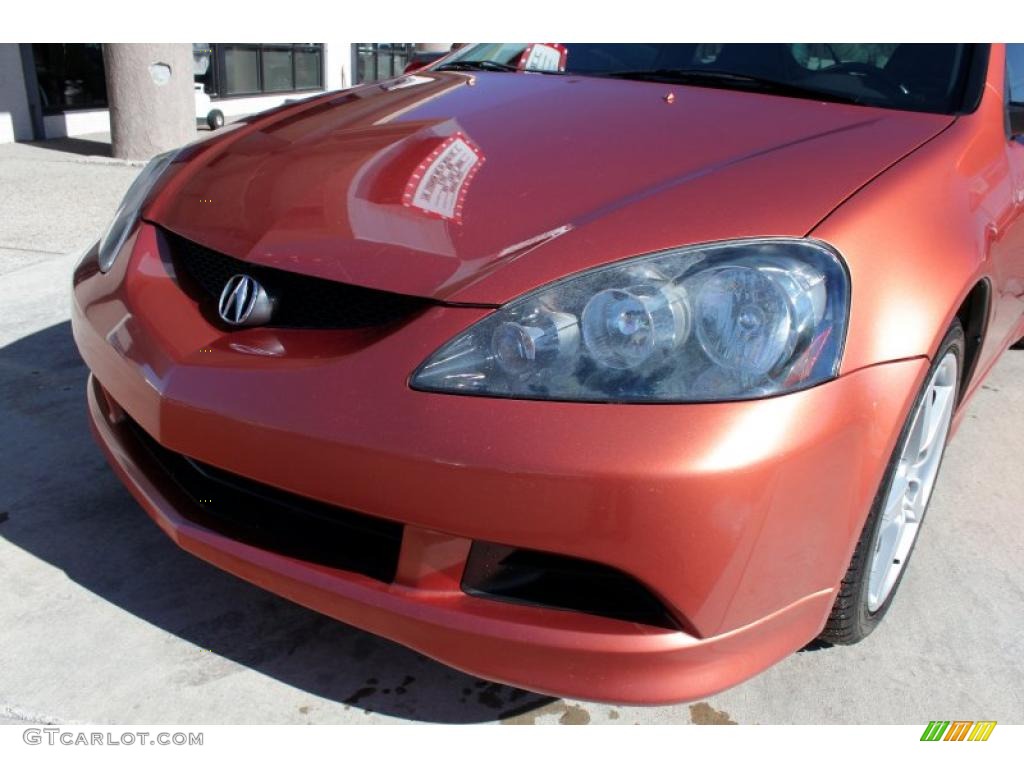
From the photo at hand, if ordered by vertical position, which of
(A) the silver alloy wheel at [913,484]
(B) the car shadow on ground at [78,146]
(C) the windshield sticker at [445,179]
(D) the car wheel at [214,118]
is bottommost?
(B) the car shadow on ground at [78,146]

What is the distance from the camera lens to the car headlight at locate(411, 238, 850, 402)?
1417 millimetres

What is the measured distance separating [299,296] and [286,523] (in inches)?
17.0

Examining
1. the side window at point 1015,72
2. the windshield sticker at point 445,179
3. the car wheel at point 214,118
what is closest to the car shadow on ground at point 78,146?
the car wheel at point 214,118

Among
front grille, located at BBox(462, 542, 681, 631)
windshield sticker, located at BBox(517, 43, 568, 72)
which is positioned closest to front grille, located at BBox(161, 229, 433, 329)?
front grille, located at BBox(462, 542, 681, 631)

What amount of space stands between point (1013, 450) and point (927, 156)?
163cm

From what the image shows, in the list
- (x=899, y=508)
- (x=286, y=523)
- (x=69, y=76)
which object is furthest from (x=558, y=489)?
(x=69, y=76)

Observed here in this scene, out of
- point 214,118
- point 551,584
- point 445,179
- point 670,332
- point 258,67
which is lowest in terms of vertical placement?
point 214,118

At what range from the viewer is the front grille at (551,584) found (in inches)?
57.6

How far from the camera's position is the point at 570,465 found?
136 cm

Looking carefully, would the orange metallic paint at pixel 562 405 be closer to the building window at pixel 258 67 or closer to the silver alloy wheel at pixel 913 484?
the silver alloy wheel at pixel 913 484

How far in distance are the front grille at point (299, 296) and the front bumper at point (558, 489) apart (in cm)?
5

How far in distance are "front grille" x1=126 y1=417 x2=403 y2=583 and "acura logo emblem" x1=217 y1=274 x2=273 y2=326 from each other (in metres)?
0.30

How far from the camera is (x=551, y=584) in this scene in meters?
1.50

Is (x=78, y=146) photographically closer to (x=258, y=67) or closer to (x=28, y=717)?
(x=258, y=67)
